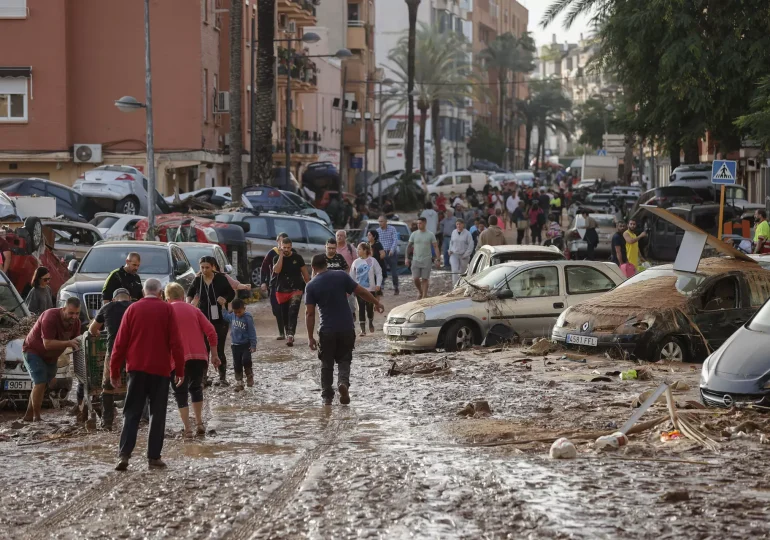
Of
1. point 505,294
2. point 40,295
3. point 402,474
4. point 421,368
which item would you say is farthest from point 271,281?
point 402,474

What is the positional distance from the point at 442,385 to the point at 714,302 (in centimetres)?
408

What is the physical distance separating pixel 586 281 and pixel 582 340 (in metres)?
2.91

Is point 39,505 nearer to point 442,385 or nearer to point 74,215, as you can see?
point 442,385

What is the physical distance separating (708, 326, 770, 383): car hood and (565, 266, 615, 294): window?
717 centimetres

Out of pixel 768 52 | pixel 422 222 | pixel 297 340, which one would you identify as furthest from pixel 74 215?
pixel 768 52

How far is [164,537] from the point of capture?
8.41 m

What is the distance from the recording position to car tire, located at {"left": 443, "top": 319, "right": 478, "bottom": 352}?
20391 mm

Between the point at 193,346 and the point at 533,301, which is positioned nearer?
the point at 193,346

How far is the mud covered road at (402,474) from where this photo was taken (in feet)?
28.4

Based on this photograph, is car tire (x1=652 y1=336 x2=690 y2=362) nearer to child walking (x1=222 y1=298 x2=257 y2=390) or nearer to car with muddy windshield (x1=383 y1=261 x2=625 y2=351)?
car with muddy windshield (x1=383 y1=261 x2=625 y2=351)

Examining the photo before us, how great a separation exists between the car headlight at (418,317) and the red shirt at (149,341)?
8775 millimetres

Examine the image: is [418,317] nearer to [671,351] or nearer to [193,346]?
[671,351]

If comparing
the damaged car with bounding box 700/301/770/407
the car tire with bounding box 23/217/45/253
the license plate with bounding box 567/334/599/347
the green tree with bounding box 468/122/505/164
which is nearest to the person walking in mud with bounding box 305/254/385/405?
the damaged car with bounding box 700/301/770/407

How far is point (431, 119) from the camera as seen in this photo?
11638 centimetres
